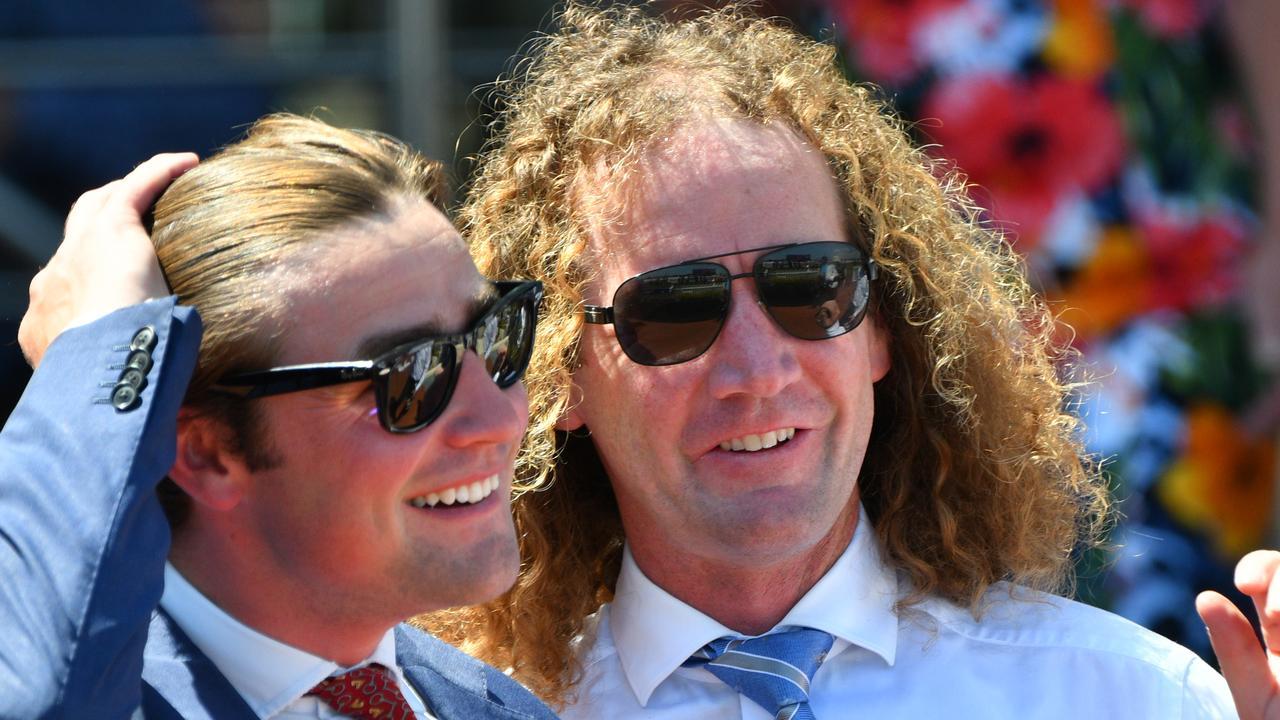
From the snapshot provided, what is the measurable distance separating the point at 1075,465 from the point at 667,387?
0.85 meters

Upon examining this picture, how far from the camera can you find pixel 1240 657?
2.06 m

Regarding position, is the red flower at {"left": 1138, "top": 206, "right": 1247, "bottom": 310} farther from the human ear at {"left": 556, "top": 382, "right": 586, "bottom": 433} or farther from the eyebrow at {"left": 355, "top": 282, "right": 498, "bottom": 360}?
the eyebrow at {"left": 355, "top": 282, "right": 498, "bottom": 360}

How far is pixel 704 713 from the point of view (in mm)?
2385

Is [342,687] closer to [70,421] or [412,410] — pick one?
[412,410]

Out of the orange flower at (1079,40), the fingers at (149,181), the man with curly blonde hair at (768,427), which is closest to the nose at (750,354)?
the man with curly blonde hair at (768,427)

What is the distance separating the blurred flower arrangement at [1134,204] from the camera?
13.1 feet

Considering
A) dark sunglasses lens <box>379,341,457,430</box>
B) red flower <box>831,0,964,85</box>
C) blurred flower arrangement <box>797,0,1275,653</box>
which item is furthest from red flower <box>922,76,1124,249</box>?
dark sunglasses lens <box>379,341,457,430</box>

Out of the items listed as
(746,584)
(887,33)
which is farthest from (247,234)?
(887,33)

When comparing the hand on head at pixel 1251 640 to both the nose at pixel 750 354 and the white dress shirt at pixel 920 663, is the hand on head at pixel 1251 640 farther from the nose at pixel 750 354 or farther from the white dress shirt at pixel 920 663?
the nose at pixel 750 354

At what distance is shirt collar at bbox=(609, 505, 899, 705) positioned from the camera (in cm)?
240

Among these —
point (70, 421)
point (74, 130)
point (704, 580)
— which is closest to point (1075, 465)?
point (704, 580)

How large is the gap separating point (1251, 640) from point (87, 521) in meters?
1.52

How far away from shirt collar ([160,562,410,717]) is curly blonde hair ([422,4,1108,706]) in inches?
24.9

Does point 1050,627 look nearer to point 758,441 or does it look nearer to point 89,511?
point 758,441
